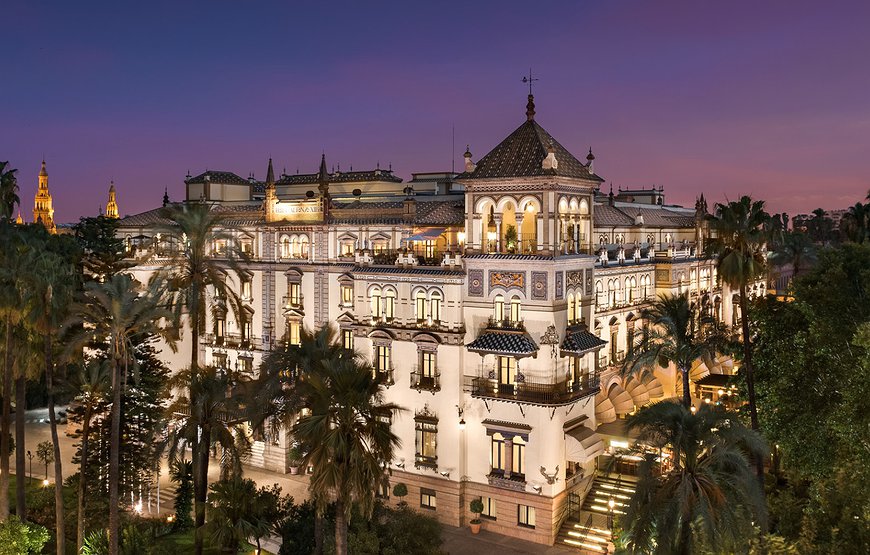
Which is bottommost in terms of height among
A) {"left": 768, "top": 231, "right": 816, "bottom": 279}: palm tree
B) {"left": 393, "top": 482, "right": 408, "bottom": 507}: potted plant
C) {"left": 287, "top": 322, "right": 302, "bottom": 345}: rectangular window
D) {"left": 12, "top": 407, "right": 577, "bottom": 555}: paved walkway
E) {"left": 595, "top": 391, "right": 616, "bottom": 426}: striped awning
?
{"left": 12, "top": 407, "right": 577, "bottom": 555}: paved walkway

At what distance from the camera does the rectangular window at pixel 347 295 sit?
46219 millimetres

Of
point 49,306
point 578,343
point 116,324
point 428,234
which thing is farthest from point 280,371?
point 578,343

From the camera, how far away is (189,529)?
39.1 meters

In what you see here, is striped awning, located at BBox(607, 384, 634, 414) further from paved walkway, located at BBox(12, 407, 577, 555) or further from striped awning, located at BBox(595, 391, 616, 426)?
paved walkway, located at BBox(12, 407, 577, 555)

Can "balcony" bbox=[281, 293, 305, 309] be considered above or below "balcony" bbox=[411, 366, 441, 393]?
above

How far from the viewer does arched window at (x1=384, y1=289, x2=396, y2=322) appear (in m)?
43.5

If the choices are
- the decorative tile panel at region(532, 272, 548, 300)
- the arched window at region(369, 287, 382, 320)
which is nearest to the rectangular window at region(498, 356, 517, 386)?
the decorative tile panel at region(532, 272, 548, 300)

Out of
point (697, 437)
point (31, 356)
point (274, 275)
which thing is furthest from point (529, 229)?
point (31, 356)

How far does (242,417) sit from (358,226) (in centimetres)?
1697

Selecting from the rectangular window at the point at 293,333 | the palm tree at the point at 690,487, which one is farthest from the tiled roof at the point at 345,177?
the palm tree at the point at 690,487

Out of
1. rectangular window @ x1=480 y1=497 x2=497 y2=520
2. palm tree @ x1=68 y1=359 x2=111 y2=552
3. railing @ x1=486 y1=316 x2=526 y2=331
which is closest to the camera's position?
palm tree @ x1=68 y1=359 x2=111 y2=552

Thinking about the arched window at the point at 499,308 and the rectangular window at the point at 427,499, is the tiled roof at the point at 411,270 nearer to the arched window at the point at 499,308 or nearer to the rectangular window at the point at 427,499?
the arched window at the point at 499,308

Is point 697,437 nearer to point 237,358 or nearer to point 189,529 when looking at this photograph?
point 189,529

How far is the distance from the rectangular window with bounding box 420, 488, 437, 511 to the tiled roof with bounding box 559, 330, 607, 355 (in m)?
11.6
